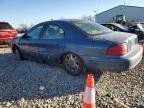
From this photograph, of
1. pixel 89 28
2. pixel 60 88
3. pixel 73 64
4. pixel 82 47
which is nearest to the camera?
pixel 60 88

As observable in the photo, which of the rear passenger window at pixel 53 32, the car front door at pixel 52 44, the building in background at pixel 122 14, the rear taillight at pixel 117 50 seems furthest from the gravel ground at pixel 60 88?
the building in background at pixel 122 14

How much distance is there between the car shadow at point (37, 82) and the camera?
4993mm

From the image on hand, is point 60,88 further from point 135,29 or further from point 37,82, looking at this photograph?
point 135,29

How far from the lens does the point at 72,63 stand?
6.02 meters

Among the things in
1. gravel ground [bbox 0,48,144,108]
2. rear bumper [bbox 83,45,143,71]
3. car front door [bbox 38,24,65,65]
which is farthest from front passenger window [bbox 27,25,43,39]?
rear bumper [bbox 83,45,143,71]

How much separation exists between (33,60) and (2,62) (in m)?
1.22

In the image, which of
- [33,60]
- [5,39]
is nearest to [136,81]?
[33,60]

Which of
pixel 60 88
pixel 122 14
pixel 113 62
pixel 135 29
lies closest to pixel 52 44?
pixel 60 88

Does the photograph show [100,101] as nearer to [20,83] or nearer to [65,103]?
[65,103]

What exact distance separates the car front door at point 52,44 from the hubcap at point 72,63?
0.25 m

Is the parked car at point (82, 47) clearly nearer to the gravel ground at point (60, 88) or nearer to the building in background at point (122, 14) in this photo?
the gravel ground at point (60, 88)

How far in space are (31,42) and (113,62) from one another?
10.2ft

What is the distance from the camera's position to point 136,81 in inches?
223

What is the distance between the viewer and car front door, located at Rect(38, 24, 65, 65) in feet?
20.6
